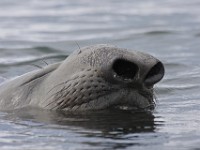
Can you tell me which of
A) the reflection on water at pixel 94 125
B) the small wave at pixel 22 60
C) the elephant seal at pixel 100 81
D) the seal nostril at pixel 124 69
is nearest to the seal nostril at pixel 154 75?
the elephant seal at pixel 100 81

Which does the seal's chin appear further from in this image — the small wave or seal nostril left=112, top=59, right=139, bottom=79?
the small wave

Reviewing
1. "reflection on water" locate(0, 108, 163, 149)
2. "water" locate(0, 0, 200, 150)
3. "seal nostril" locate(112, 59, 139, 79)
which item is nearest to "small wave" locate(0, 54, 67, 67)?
"water" locate(0, 0, 200, 150)

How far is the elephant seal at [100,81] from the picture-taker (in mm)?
6387

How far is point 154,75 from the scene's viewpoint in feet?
21.3

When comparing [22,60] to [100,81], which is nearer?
[100,81]

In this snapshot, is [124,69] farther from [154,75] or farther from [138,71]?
[154,75]

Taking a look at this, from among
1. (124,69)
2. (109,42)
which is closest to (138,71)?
(124,69)

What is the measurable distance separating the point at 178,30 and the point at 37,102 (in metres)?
8.59

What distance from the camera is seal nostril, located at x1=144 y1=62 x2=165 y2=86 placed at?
6455 mm

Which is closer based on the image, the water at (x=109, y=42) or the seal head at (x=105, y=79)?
the water at (x=109, y=42)

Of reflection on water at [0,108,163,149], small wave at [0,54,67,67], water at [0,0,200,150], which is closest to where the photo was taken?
reflection on water at [0,108,163,149]

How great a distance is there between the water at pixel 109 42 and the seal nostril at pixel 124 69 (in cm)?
39

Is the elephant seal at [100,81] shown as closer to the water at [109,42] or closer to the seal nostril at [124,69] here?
the seal nostril at [124,69]

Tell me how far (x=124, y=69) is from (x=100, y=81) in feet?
0.67
